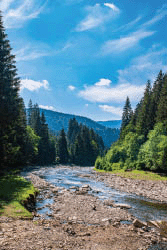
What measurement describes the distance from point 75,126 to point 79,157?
57.2 m

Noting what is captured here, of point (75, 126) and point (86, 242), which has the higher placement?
point (75, 126)

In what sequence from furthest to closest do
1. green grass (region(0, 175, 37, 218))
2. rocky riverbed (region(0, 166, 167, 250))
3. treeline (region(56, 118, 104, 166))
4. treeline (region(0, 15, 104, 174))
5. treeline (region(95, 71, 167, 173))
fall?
treeline (region(56, 118, 104, 166))
treeline (region(95, 71, 167, 173))
treeline (region(0, 15, 104, 174))
green grass (region(0, 175, 37, 218))
rocky riverbed (region(0, 166, 167, 250))

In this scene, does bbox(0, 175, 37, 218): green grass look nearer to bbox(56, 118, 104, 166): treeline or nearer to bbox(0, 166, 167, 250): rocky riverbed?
bbox(0, 166, 167, 250): rocky riverbed

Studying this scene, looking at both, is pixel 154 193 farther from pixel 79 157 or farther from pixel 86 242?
pixel 79 157

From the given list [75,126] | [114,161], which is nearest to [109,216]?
[114,161]

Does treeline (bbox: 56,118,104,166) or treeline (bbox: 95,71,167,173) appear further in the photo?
treeline (bbox: 56,118,104,166)

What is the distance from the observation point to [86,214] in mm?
16031

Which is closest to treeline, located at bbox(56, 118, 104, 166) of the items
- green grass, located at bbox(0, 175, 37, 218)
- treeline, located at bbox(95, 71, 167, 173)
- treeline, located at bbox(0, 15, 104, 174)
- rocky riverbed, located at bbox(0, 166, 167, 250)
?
treeline, located at bbox(0, 15, 104, 174)

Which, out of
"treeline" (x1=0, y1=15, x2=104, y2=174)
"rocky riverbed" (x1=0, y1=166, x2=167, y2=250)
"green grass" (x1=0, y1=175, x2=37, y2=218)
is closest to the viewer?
"rocky riverbed" (x1=0, y1=166, x2=167, y2=250)

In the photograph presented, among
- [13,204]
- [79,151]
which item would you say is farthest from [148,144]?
[79,151]

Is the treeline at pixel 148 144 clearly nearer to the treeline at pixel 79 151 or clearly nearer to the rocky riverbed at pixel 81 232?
the rocky riverbed at pixel 81 232

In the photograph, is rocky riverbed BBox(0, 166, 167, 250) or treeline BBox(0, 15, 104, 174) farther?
treeline BBox(0, 15, 104, 174)

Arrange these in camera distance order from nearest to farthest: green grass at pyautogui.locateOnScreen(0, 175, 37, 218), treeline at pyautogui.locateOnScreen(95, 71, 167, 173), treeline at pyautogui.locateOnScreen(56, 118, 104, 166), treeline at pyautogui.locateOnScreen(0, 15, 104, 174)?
Answer: 1. green grass at pyautogui.locateOnScreen(0, 175, 37, 218)
2. treeline at pyautogui.locateOnScreen(0, 15, 104, 174)
3. treeline at pyautogui.locateOnScreen(95, 71, 167, 173)
4. treeline at pyautogui.locateOnScreen(56, 118, 104, 166)

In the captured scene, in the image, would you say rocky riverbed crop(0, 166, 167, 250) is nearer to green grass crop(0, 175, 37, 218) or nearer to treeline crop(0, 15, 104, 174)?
green grass crop(0, 175, 37, 218)
